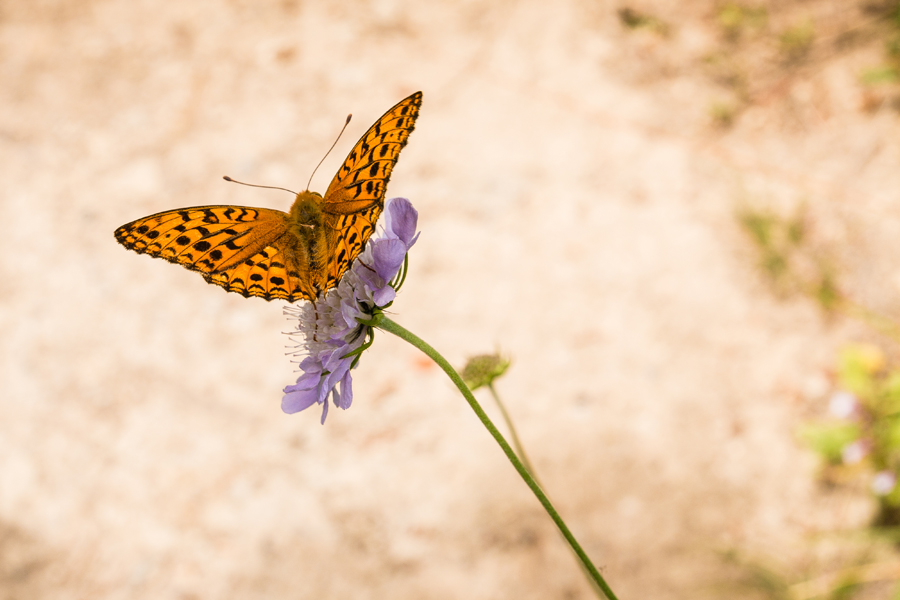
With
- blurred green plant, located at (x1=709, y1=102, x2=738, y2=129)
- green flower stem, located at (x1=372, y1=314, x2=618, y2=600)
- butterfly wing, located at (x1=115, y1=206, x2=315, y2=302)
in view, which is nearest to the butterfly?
butterfly wing, located at (x1=115, y1=206, x2=315, y2=302)

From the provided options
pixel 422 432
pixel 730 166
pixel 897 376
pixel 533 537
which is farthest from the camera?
pixel 730 166

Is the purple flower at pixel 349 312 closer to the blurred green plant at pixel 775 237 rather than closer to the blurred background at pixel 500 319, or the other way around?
the blurred background at pixel 500 319

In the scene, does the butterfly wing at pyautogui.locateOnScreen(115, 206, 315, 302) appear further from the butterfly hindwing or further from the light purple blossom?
the light purple blossom

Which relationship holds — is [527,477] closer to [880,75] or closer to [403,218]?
[403,218]

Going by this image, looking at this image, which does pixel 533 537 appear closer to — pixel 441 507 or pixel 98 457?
pixel 441 507

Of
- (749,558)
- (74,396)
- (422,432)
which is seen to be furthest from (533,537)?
(74,396)
